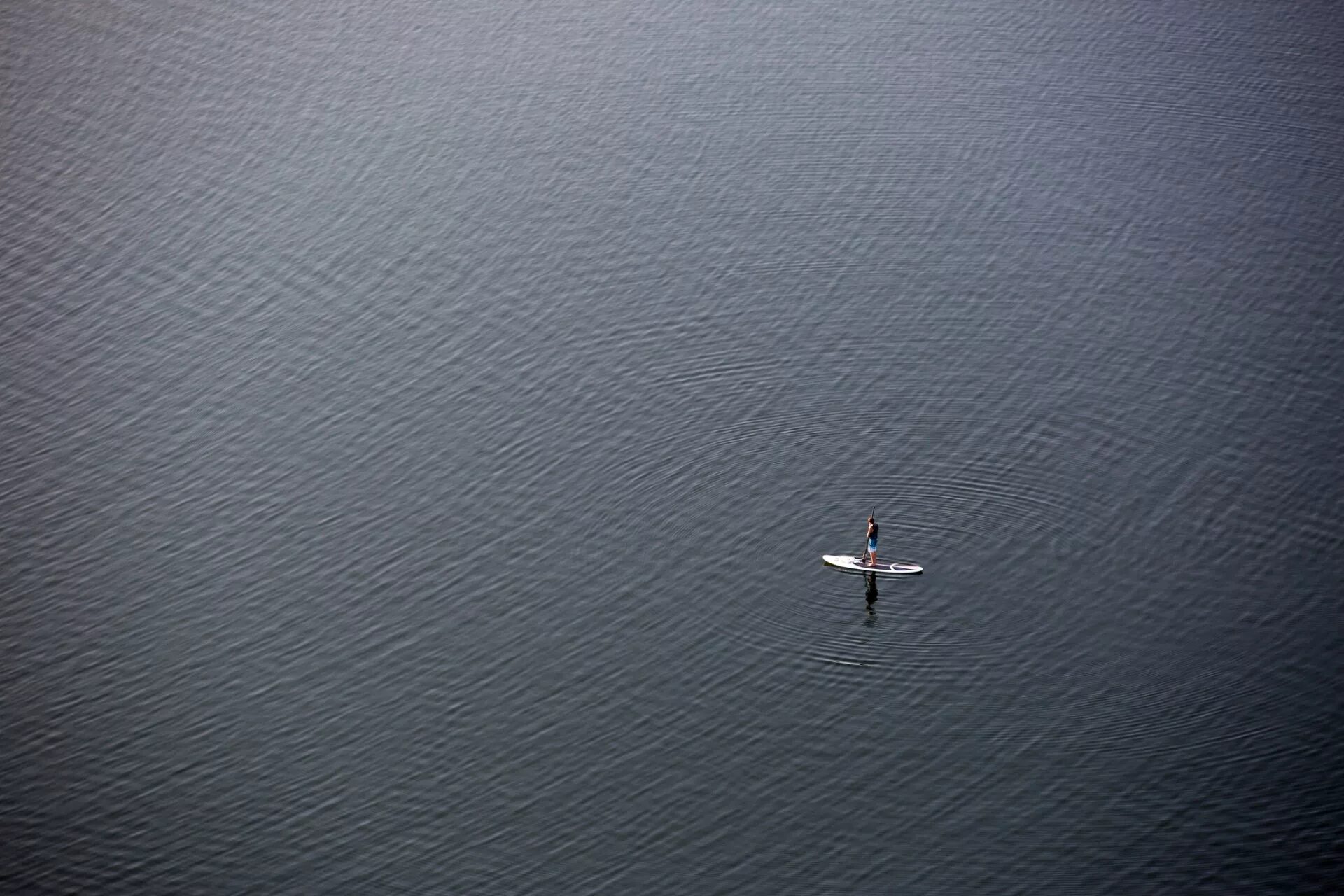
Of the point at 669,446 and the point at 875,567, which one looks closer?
the point at 875,567

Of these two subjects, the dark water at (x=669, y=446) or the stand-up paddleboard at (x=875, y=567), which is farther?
the stand-up paddleboard at (x=875, y=567)

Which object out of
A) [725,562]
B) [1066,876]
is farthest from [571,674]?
[1066,876]

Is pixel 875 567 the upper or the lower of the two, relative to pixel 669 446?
lower

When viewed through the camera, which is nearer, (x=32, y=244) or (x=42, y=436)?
(x=42, y=436)

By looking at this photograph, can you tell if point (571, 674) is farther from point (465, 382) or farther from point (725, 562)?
point (465, 382)
